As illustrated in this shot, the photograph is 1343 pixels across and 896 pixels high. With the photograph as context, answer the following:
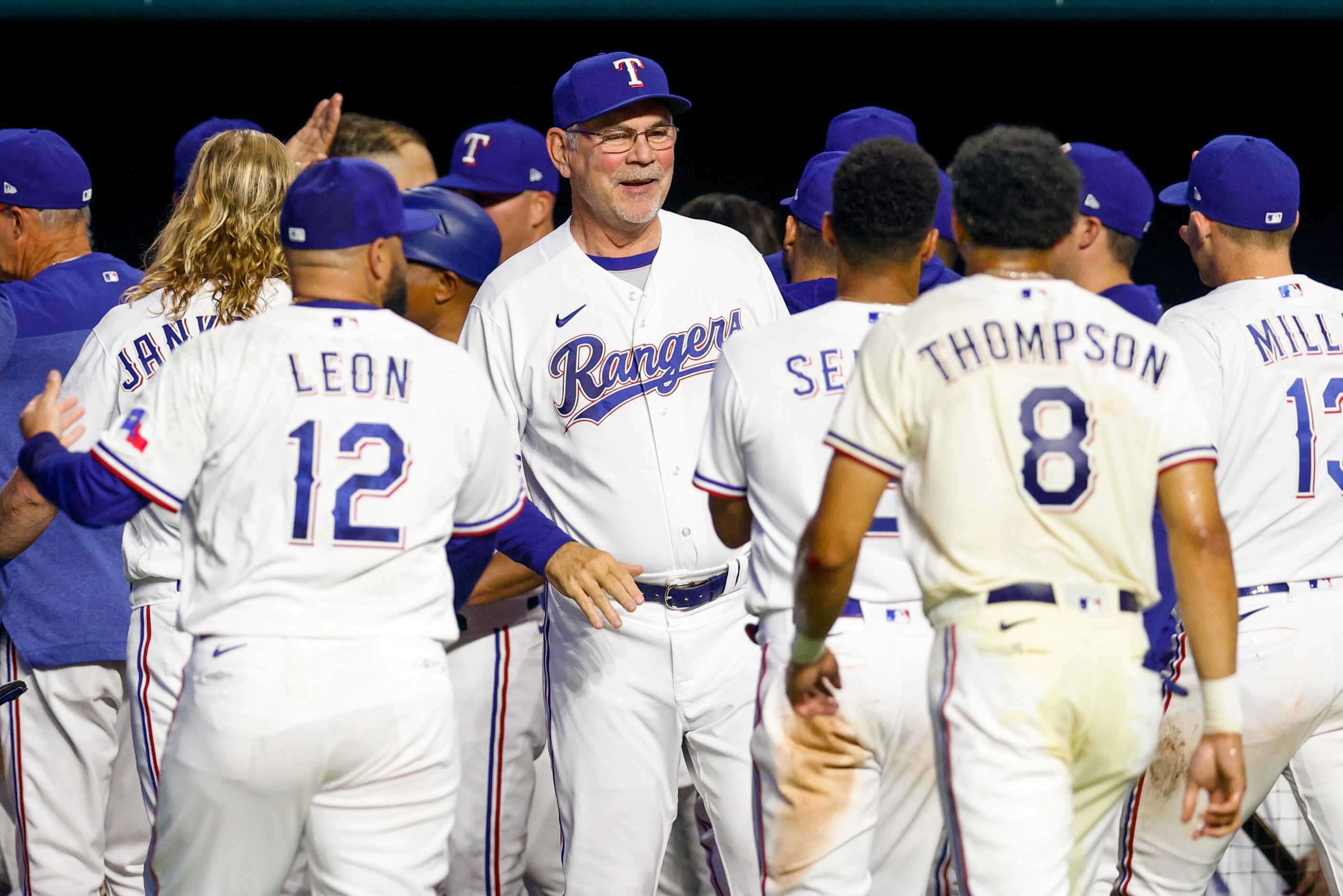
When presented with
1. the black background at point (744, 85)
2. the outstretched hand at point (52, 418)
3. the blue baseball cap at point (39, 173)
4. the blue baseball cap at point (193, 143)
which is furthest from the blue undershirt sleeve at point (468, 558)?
the black background at point (744, 85)

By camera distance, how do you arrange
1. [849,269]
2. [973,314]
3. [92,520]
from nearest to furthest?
[973,314], [92,520], [849,269]

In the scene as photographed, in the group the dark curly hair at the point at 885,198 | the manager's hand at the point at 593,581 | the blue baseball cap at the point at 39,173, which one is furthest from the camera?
the blue baseball cap at the point at 39,173

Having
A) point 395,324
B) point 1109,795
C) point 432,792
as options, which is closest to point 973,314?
point 1109,795

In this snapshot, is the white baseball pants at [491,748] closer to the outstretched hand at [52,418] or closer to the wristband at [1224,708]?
the outstretched hand at [52,418]

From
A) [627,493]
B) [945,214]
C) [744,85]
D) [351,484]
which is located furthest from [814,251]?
[744,85]

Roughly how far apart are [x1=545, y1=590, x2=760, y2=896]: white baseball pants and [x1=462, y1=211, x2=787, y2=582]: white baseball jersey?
150 millimetres

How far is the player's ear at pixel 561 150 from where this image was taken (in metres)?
3.56

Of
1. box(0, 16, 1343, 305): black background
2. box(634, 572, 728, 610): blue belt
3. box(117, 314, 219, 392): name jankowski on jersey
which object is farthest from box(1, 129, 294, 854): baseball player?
box(0, 16, 1343, 305): black background

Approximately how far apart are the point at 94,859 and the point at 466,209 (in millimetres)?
1722

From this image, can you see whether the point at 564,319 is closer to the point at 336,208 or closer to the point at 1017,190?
the point at 336,208

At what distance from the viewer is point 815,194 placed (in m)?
3.63

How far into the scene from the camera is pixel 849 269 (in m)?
2.73

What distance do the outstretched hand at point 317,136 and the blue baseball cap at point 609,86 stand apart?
136 cm

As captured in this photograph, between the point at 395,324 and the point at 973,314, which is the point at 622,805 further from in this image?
the point at 973,314
